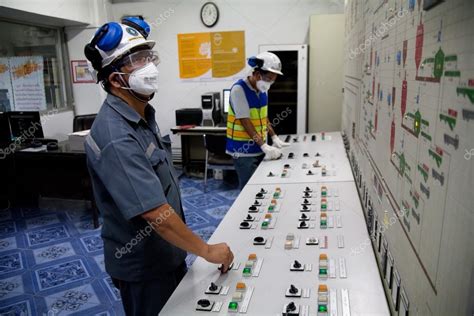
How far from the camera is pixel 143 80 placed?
1.31 m

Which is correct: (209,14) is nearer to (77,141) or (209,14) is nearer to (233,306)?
(77,141)

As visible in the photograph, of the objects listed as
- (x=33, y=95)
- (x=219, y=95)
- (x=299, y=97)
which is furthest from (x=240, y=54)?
(x=33, y=95)

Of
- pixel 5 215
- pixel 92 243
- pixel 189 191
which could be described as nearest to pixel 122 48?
pixel 92 243

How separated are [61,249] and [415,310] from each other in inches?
121

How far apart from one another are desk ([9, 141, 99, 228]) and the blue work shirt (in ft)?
8.31

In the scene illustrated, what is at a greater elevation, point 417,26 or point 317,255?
point 417,26

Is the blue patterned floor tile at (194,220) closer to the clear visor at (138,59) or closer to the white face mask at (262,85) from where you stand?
the white face mask at (262,85)

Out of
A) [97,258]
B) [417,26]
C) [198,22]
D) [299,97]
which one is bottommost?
[97,258]

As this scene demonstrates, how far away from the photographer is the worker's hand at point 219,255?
48.6 inches

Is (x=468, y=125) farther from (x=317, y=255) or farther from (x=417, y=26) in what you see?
(x=317, y=255)

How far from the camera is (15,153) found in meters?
3.89

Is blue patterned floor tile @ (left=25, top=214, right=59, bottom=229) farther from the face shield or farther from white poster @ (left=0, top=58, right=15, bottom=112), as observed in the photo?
the face shield

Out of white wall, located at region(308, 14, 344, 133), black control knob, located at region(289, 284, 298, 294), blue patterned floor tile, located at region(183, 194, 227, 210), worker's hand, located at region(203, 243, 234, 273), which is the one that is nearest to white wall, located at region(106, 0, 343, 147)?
white wall, located at region(308, 14, 344, 133)

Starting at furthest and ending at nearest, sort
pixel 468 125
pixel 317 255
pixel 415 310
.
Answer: pixel 317 255
pixel 415 310
pixel 468 125
